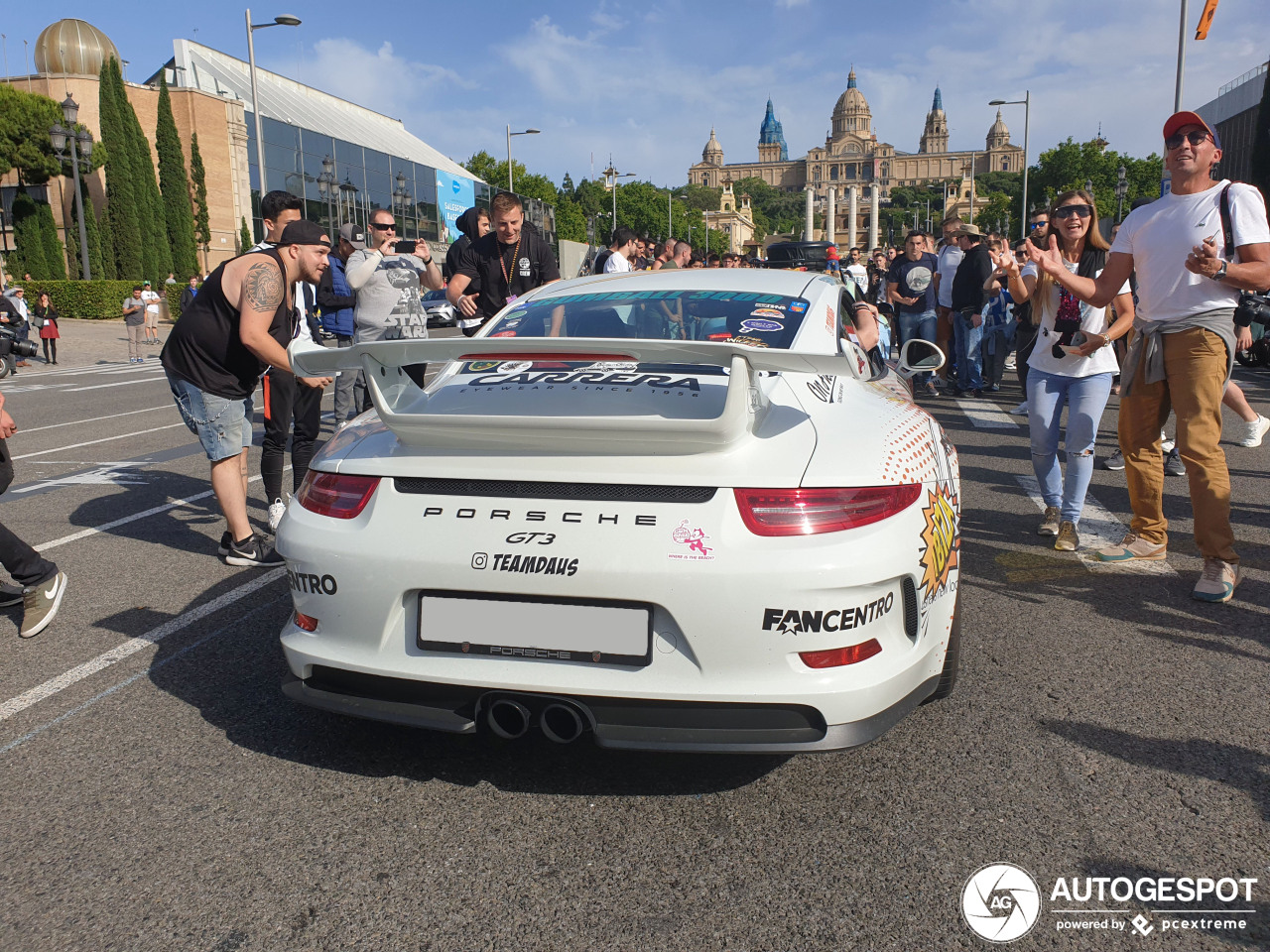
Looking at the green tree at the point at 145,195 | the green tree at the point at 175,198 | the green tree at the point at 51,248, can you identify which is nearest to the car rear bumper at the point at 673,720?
the green tree at the point at 145,195

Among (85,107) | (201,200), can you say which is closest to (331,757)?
(201,200)

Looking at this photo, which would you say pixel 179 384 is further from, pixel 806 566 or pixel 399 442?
pixel 806 566

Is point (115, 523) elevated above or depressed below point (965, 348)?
below

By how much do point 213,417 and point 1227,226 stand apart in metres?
4.63

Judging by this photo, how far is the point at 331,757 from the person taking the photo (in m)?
2.92

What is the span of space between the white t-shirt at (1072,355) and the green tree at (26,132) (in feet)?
147

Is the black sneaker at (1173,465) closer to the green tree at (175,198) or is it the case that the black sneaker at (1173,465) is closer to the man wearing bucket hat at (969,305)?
the man wearing bucket hat at (969,305)

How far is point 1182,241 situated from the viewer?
436 centimetres

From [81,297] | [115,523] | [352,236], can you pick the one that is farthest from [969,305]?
[81,297]

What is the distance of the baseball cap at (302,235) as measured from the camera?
16.2 feet

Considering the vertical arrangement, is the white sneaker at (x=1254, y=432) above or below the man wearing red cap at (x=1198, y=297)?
below

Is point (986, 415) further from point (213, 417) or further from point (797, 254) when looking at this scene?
point (797, 254)

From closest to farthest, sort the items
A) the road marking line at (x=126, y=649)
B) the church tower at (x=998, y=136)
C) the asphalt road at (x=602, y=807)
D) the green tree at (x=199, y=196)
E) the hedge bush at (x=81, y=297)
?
the asphalt road at (x=602, y=807) < the road marking line at (x=126, y=649) < the hedge bush at (x=81, y=297) < the green tree at (x=199, y=196) < the church tower at (x=998, y=136)

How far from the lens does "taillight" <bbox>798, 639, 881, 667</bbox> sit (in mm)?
2369
